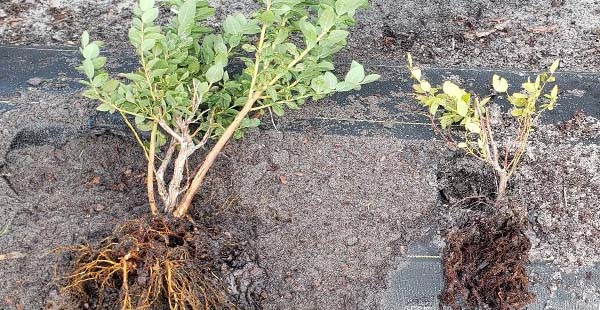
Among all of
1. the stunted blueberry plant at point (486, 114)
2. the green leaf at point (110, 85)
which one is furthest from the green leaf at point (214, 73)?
the stunted blueberry plant at point (486, 114)

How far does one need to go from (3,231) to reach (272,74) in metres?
0.81

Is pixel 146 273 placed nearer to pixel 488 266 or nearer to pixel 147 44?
pixel 147 44

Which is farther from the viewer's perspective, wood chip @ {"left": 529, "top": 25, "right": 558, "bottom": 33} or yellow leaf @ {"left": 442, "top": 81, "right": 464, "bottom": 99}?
wood chip @ {"left": 529, "top": 25, "right": 558, "bottom": 33}

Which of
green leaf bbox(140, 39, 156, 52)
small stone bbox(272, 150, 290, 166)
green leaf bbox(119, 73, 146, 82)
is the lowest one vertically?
small stone bbox(272, 150, 290, 166)

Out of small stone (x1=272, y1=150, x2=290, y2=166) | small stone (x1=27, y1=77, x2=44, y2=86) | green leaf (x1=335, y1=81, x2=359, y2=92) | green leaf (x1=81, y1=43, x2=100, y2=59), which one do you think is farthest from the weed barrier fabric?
green leaf (x1=81, y1=43, x2=100, y2=59)

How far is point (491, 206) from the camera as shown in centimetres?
184

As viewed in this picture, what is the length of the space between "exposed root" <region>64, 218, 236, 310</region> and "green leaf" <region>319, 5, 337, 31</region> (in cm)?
63

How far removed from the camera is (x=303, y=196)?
6.14ft

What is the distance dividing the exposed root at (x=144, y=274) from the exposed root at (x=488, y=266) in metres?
0.60

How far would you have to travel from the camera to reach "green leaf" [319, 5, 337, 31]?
5.27 ft

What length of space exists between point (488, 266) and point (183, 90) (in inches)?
36.7

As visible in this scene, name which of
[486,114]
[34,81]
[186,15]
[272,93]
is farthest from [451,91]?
[34,81]

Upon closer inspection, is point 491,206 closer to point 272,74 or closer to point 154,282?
point 272,74

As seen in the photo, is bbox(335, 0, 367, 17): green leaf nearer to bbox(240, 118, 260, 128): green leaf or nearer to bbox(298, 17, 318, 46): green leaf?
bbox(298, 17, 318, 46): green leaf
